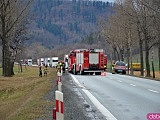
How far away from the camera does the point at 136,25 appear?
5216 cm

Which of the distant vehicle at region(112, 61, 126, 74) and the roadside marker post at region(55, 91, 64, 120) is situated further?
the distant vehicle at region(112, 61, 126, 74)

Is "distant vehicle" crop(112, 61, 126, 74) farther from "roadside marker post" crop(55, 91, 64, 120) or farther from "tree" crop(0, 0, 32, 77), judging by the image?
"roadside marker post" crop(55, 91, 64, 120)

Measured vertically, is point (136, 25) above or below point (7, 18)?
below

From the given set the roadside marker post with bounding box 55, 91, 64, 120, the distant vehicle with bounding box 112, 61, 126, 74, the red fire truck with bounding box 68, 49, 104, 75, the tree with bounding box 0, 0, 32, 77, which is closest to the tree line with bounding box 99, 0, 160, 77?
the distant vehicle with bounding box 112, 61, 126, 74

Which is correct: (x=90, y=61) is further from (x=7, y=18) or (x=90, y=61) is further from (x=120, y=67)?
(x=120, y=67)

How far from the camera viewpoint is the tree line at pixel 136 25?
4147 cm

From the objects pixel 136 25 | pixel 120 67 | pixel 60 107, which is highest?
pixel 136 25

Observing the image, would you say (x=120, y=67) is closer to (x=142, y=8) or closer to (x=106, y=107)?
(x=142, y=8)

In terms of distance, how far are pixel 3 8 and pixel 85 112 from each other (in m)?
30.6

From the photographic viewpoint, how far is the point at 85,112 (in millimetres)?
13609

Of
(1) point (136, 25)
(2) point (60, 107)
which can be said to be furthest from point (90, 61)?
(2) point (60, 107)

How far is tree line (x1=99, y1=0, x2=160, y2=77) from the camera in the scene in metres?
41.5

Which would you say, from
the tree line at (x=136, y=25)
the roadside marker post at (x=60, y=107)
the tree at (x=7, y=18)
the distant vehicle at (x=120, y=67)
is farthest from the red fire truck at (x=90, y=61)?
the roadside marker post at (x=60, y=107)

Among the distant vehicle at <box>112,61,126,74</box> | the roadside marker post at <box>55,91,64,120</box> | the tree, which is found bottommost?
the roadside marker post at <box>55,91,64,120</box>
